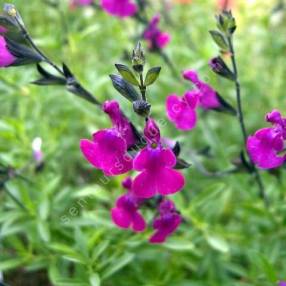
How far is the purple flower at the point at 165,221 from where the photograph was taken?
178 centimetres

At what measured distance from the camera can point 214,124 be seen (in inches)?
128

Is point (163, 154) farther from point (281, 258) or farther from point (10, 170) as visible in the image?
point (281, 258)

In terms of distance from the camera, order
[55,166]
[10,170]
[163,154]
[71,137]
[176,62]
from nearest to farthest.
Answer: [163,154] < [10,170] < [55,166] < [71,137] < [176,62]

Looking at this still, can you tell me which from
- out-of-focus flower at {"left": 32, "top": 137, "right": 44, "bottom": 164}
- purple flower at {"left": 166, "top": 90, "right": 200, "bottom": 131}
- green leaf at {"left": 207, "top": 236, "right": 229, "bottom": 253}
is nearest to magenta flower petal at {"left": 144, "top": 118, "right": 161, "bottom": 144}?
purple flower at {"left": 166, "top": 90, "right": 200, "bottom": 131}

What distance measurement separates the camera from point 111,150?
4.84 ft

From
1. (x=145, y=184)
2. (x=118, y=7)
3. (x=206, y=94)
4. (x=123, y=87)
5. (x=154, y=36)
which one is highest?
(x=118, y=7)

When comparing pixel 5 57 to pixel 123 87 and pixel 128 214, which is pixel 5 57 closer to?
pixel 123 87

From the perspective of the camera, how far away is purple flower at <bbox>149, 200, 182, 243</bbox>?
70.0 inches

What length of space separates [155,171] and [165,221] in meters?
0.37

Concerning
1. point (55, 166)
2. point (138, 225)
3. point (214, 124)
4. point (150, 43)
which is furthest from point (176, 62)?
point (138, 225)

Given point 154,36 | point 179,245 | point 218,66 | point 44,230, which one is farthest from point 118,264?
point 154,36

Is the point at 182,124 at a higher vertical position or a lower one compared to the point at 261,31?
lower

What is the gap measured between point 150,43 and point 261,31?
3.73ft

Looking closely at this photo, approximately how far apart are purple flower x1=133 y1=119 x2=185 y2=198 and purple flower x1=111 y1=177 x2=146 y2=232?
12.8 inches
